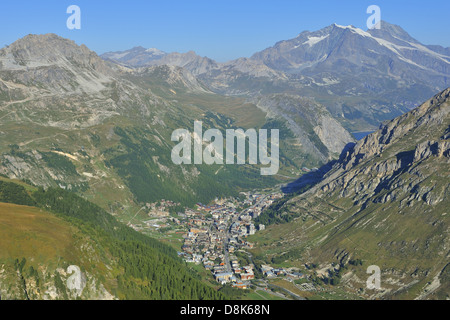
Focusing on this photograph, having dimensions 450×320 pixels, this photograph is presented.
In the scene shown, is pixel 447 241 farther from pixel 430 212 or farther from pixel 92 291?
pixel 92 291

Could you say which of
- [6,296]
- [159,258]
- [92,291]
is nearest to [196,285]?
[159,258]

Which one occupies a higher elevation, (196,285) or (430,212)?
(430,212)

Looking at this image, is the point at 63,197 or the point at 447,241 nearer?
the point at 447,241

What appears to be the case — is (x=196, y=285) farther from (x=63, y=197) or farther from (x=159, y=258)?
(x=63, y=197)
